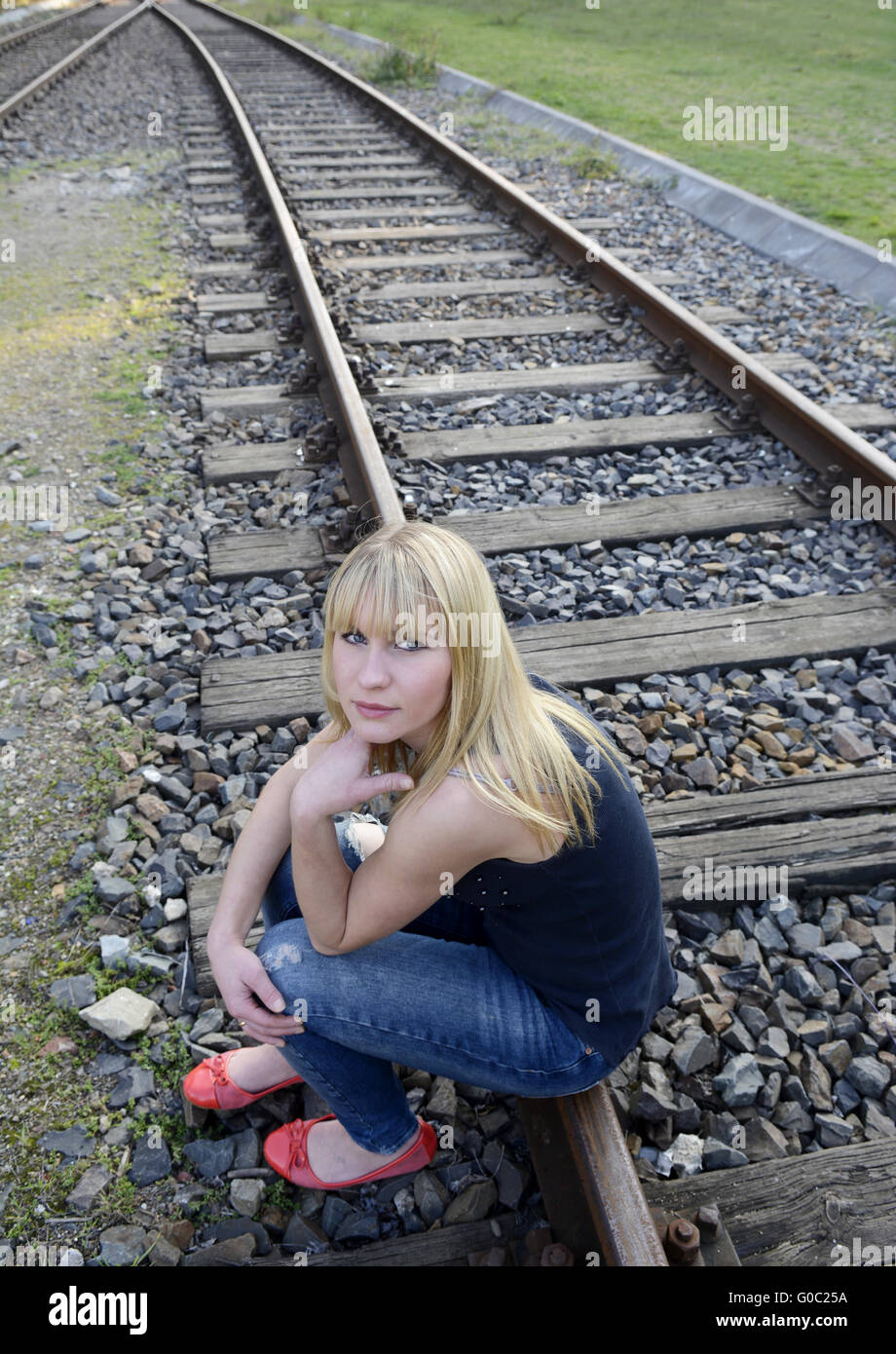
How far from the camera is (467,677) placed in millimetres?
1667

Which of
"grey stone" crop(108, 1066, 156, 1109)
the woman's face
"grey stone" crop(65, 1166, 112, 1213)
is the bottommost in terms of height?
"grey stone" crop(65, 1166, 112, 1213)

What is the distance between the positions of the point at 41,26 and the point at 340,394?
1750 cm

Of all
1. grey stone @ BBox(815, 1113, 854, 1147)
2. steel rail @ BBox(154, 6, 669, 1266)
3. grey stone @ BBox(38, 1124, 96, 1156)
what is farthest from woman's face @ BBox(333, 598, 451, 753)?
grey stone @ BBox(815, 1113, 854, 1147)

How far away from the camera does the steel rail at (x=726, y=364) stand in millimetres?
4070

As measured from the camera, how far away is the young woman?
165cm

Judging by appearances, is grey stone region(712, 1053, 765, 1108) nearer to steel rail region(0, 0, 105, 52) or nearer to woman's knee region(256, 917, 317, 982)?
woman's knee region(256, 917, 317, 982)

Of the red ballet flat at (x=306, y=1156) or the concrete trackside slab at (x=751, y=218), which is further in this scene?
the concrete trackside slab at (x=751, y=218)

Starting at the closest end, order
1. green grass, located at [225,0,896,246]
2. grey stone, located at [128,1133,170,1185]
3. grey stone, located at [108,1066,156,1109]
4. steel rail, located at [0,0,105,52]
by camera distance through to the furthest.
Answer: grey stone, located at [128,1133,170,1185] < grey stone, located at [108,1066,156,1109] < green grass, located at [225,0,896,246] < steel rail, located at [0,0,105,52]

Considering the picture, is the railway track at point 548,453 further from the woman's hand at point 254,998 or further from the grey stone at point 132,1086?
the woman's hand at point 254,998

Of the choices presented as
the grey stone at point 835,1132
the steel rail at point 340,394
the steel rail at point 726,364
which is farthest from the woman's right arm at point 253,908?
the steel rail at point 726,364

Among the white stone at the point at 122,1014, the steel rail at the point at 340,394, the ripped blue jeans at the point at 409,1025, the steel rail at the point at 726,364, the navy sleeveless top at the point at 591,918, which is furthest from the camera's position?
the steel rail at the point at 726,364

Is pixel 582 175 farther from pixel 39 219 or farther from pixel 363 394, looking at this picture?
pixel 363 394

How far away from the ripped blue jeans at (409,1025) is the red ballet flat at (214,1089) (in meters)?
0.18
